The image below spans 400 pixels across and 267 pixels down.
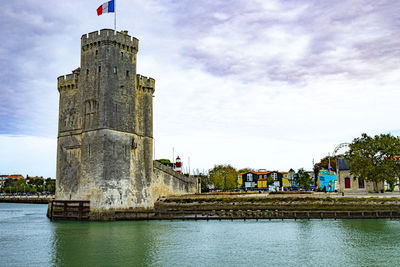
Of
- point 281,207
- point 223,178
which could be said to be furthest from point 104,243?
point 223,178

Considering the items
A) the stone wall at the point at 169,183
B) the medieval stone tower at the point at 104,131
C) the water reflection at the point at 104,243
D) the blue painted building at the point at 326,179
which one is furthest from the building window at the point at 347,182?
the water reflection at the point at 104,243

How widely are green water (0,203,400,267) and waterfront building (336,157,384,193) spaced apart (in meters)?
21.5

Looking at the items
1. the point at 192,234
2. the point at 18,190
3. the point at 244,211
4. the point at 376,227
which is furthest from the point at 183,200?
the point at 18,190

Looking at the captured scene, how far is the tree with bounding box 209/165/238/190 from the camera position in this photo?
303ft

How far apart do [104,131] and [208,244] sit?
2043 cm

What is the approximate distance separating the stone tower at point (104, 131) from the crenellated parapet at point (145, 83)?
2401 millimetres

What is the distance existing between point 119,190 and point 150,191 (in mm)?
5716

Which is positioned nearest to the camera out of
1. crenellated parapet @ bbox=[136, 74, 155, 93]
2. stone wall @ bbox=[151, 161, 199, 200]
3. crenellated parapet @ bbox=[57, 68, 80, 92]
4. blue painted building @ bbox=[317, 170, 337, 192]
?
crenellated parapet @ bbox=[57, 68, 80, 92]

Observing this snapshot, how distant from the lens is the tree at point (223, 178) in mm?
92287

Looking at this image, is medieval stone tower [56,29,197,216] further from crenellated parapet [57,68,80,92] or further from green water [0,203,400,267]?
green water [0,203,400,267]

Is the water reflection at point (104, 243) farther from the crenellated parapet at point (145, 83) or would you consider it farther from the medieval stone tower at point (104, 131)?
the crenellated parapet at point (145, 83)

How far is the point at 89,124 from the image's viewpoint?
43.8 meters

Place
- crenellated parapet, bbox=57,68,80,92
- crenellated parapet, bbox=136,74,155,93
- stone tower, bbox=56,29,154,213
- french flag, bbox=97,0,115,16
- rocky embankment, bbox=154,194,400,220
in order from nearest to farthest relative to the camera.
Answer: rocky embankment, bbox=154,194,400,220 → stone tower, bbox=56,29,154,213 → french flag, bbox=97,0,115,16 → crenellated parapet, bbox=57,68,80,92 → crenellated parapet, bbox=136,74,155,93

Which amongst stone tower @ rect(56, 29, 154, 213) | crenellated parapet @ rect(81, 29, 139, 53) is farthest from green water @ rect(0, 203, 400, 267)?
crenellated parapet @ rect(81, 29, 139, 53)
